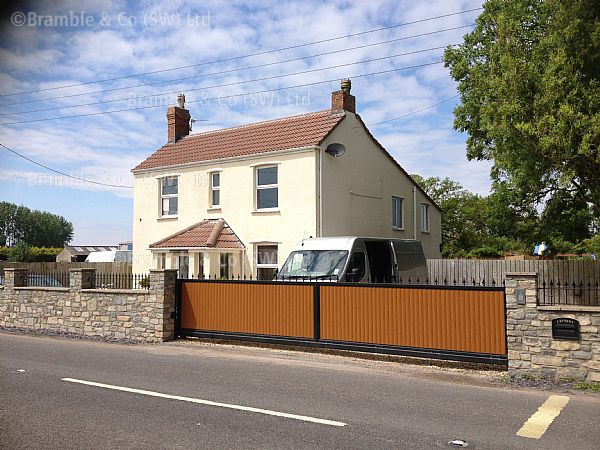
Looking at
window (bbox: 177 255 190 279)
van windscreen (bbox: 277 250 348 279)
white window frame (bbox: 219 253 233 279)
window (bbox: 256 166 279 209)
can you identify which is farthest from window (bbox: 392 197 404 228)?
van windscreen (bbox: 277 250 348 279)

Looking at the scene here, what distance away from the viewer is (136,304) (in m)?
14.8

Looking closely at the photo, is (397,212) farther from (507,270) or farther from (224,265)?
(224,265)

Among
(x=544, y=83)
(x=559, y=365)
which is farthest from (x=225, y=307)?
(x=544, y=83)

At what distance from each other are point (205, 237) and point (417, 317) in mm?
13124

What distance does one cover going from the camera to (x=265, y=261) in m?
22.8

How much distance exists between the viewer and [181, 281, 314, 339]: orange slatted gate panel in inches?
504

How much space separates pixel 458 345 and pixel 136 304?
8404mm

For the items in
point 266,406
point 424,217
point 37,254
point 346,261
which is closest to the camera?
point 266,406

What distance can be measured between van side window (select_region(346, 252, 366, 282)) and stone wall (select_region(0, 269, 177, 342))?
470cm

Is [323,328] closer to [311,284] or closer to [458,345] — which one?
[311,284]

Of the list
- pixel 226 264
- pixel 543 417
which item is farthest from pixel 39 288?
pixel 543 417

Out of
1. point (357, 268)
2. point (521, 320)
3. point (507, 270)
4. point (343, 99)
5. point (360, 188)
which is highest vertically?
point (343, 99)

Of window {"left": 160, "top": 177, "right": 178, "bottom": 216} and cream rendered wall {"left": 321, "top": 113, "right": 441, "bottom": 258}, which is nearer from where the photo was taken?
cream rendered wall {"left": 321, "top": 113, "right": 441, "bottom": 258}

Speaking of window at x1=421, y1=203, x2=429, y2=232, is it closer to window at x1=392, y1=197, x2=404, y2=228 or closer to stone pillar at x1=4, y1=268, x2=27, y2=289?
window at x1=392, y1=197, x2=404, y2=228
